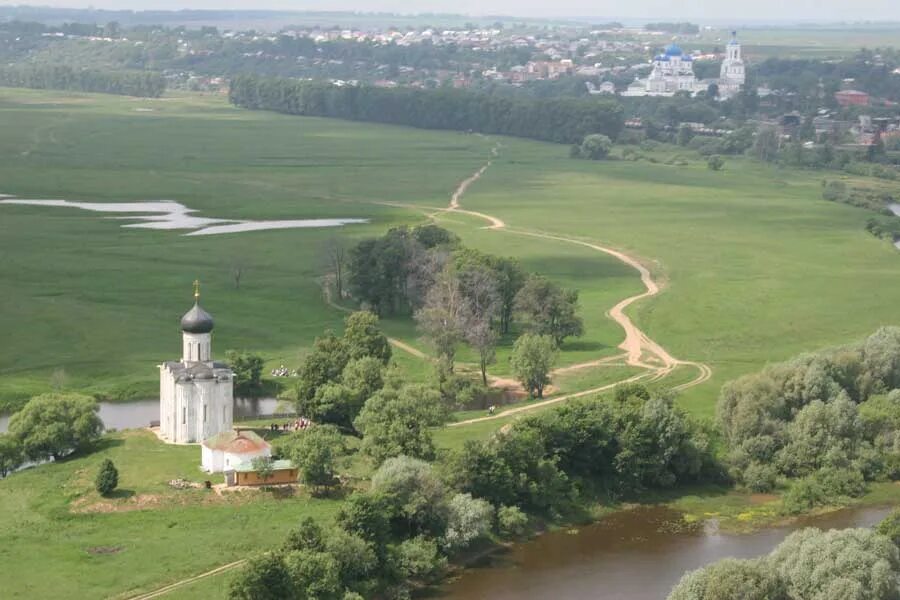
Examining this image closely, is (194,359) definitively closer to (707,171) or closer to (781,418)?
(781,418)

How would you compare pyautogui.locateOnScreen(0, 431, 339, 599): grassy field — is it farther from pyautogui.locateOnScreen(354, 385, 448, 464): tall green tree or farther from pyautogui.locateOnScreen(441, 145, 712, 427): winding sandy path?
pyautogui.locateOnScreen(441, 145, 712, 427): winding sandy path

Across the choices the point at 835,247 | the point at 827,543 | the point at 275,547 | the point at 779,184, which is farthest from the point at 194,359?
the point at 779,184

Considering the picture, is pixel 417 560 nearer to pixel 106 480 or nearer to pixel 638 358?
pixel 106 480

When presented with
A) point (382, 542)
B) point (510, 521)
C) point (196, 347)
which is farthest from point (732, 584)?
point (196, 347)

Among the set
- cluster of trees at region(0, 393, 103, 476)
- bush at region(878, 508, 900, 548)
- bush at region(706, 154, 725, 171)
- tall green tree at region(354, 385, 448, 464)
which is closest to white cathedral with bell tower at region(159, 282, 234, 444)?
cluster of trees at region(0, 393, 103, 476)

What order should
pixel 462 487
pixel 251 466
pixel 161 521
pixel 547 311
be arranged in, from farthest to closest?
pixel 547 311 < pixel 251 466 < pixel 462 487 < pixel 161 521

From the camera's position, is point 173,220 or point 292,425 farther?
point 173,220
